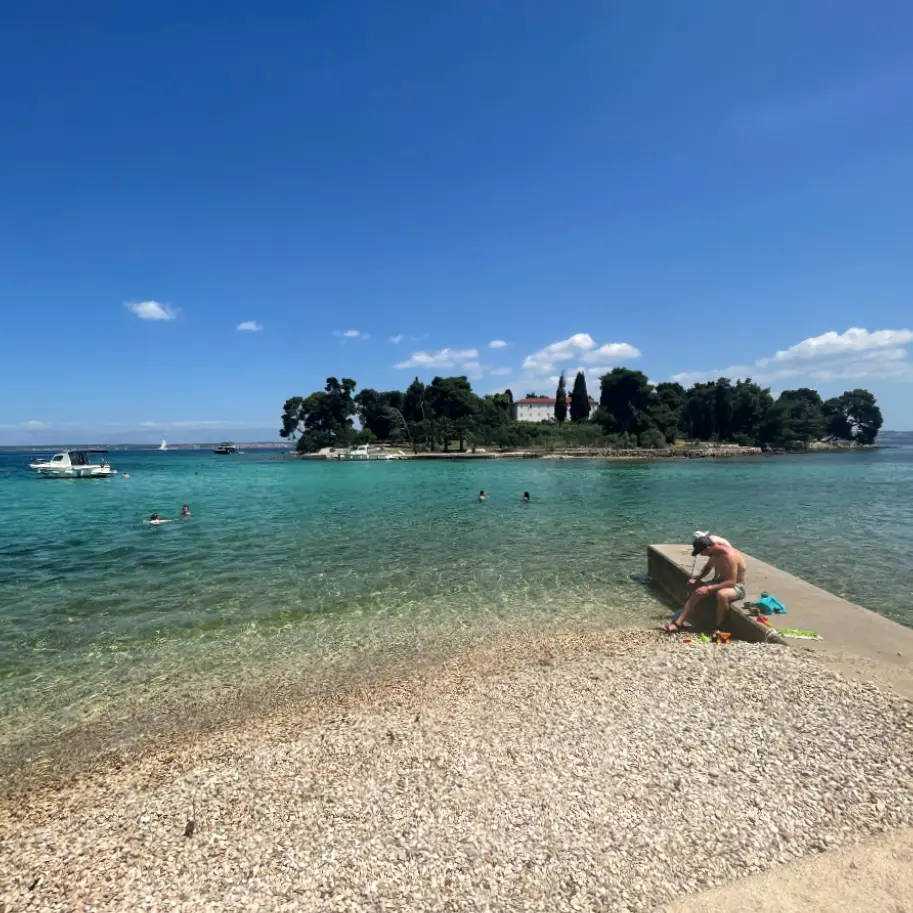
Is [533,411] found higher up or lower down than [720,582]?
higher up

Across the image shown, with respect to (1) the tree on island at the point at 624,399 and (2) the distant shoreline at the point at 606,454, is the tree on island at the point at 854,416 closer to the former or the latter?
(2) the distant shoreline at the point at 606,454

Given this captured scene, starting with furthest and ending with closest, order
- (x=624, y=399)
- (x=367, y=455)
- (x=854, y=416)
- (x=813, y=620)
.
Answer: (x=854, y=416)
(x=624, y=399)
(x=367, y=455)
(x=813, y=620)

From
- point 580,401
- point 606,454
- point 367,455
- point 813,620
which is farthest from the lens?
point 580,401

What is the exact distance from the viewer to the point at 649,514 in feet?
94.5

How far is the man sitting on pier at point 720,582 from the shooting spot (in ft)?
33.2

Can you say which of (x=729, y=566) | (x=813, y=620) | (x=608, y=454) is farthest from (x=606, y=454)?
(x=813, y=620)

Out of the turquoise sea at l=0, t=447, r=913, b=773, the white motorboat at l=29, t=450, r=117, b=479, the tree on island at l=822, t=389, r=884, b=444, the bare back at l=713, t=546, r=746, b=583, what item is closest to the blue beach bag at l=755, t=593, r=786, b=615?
the bare back at l=713, t=546, r=746, b=583

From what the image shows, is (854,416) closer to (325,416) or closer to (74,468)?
(325,416)

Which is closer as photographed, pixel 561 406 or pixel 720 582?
pixel 720 582

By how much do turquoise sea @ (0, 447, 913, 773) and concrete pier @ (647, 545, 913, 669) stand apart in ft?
4.92

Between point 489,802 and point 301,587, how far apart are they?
10.9 metres

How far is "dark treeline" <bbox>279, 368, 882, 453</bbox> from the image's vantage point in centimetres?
11781

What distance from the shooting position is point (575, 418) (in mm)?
141375

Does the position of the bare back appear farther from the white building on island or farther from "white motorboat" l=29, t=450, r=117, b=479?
the white building on island
